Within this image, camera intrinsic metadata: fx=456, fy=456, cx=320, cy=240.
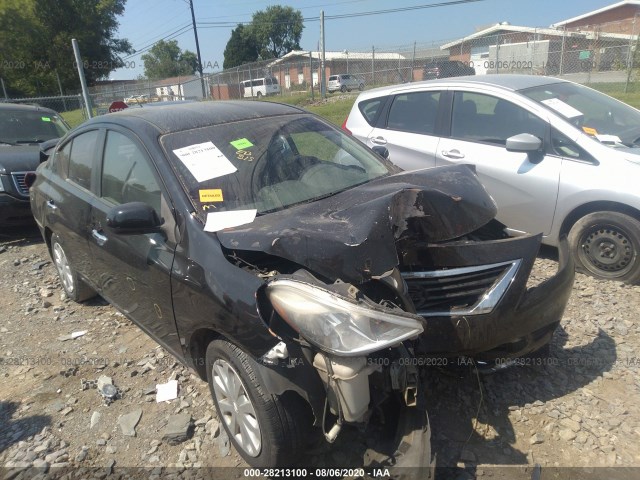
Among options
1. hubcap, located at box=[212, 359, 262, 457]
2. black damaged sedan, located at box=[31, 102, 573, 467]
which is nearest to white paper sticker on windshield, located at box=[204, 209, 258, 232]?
black damaged sedan, located at box=[31, 102, 573, 467]

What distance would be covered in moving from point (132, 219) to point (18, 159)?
5087 millimetres

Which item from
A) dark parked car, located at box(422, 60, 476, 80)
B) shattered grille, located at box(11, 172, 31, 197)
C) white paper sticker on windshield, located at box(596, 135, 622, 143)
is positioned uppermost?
dark parked car, located at box(422, 60, 476, 80)

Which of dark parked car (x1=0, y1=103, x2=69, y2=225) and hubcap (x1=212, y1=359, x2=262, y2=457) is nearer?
hubcap (x1=212, y1=359, x2=262, y2=457)

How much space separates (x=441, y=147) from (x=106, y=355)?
3.77 metres

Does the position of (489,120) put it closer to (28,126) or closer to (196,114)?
(196,114)

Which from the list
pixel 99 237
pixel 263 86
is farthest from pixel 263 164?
pixel 263 86

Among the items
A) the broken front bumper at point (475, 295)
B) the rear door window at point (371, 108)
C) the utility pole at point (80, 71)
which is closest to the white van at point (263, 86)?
the utility pole at point (80, 71)

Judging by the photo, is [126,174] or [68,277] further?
[68,277]

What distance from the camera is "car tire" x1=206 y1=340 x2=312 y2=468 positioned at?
2064mm

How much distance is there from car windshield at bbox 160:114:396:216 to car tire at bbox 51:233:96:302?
2.05m

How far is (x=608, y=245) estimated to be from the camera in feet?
12.9

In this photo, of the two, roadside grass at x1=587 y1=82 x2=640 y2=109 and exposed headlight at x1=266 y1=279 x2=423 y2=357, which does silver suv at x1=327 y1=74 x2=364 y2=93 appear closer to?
roadside grass at x1=587 y1=82 x2=640 y2=109

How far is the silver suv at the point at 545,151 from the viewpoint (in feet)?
12.7

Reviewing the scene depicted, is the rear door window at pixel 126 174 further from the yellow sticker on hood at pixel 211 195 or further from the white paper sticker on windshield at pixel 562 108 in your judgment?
the white paper sticker on windshield at pixel 562 108
